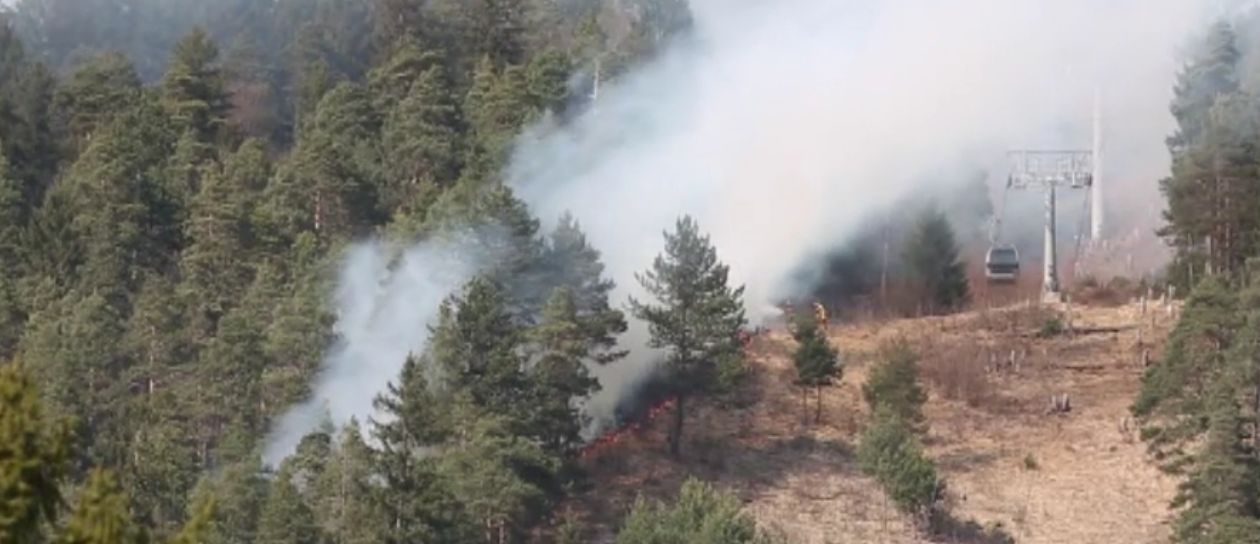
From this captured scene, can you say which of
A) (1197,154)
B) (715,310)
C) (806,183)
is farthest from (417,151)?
(1197,154)

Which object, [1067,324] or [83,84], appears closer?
[1067,324]

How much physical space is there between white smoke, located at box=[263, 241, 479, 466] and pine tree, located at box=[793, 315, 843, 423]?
822 cm

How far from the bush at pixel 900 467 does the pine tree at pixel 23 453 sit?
35716 mm

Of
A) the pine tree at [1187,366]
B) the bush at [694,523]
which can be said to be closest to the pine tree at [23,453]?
the bush at [694,523]

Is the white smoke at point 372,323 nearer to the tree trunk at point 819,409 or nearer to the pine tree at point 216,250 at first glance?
the pine tree at point 216,250

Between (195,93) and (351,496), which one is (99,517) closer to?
(351,496)

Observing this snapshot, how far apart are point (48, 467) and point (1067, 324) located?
52.2m

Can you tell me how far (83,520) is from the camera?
703 inches

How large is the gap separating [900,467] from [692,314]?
6.48 meters

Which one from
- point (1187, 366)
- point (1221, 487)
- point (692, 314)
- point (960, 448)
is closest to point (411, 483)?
point (692, 314)

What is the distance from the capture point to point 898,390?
56250mm

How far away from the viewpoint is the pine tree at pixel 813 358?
5772 centimetres

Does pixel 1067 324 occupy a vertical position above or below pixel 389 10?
below

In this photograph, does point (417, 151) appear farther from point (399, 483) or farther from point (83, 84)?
point (399, 483)
